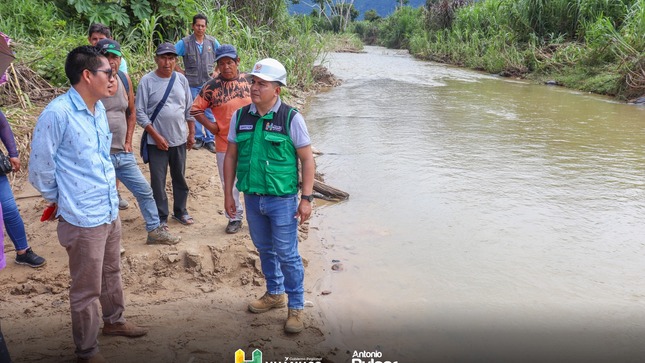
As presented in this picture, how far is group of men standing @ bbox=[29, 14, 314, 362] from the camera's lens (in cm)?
250

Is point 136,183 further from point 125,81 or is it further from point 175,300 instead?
point 175,300

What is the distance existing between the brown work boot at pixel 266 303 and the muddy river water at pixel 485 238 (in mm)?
358

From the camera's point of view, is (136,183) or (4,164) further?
(136,183)

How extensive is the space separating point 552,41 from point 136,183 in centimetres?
1666

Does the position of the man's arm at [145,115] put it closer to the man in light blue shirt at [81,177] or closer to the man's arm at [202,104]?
the man's arm at [202,104]

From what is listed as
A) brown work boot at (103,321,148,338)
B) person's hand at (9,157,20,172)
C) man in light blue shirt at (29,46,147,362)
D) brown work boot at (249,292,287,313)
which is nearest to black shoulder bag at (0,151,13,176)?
person's hand at (9,157,20,172)

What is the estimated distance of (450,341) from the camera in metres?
3.07

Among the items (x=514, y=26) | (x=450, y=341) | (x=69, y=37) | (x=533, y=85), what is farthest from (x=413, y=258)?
(x=514, y=26)

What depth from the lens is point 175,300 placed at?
3.40 m

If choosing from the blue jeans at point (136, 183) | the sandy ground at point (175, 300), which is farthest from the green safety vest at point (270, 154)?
the blue jeans at point (136, 183)

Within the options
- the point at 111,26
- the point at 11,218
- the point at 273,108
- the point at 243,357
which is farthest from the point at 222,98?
the point at 111,26

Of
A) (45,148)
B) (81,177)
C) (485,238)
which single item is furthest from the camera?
(485,238)

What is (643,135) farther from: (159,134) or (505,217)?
(159,134)

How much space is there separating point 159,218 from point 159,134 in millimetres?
667
